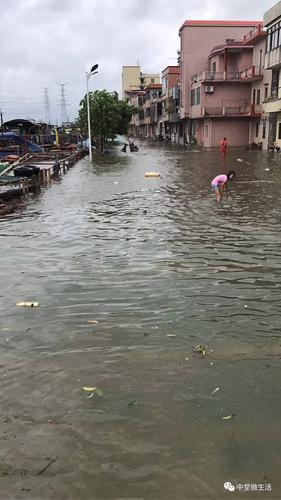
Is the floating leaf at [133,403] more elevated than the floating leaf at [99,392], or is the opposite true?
the floating leaf at [133,403]

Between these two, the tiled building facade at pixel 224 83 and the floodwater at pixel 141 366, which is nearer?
the floodwater at pixel 141 366

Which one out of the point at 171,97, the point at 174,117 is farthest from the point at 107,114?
the point at 171,97

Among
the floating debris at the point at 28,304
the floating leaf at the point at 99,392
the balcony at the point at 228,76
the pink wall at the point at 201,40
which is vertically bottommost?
the floating leaf at the point at 99,392

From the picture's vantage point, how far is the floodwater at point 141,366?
367cm

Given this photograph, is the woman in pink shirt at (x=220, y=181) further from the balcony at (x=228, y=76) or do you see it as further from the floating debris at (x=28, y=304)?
the balcony at (x=228, y=76)

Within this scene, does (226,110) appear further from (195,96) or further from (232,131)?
(195,96)

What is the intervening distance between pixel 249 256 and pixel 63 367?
542 centimetres

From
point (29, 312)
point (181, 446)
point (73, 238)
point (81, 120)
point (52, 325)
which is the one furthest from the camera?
point (81, 120)

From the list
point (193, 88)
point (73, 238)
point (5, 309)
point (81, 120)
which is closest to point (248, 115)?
point (193, 88)

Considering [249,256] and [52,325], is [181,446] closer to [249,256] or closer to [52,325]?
[52,325]

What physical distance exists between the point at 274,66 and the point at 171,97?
1353 inches

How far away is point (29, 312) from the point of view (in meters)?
6.89

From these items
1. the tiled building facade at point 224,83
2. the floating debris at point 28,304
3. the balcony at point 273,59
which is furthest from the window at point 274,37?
the floating debris at point 28,304

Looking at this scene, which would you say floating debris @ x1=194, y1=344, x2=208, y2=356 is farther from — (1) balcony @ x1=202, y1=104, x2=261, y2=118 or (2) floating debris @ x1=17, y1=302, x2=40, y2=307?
(1) balcony @ x1=202, y1=104, x2=261, y2=118
